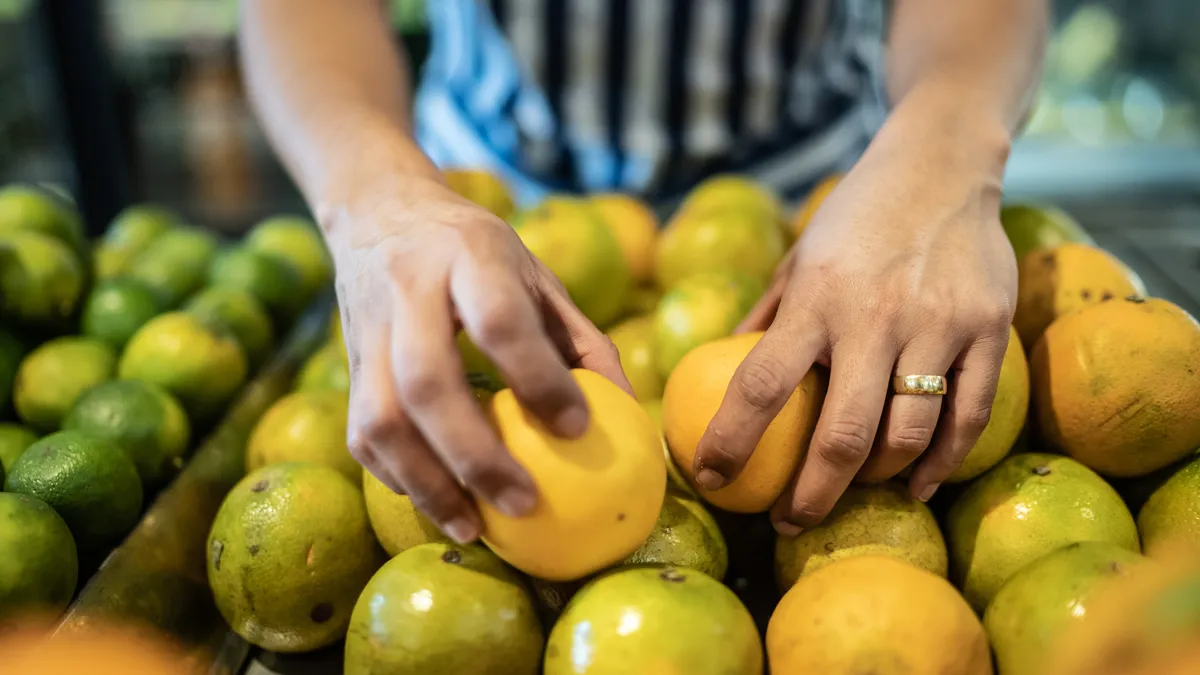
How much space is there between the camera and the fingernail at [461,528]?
2.51ft

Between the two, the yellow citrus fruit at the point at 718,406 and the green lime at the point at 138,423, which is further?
the green lime at the point at 138,423

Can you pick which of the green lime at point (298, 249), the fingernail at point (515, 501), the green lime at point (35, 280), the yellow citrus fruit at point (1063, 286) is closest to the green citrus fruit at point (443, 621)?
the fingernail at point (515, 501)

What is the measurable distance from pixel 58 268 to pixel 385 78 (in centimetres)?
60

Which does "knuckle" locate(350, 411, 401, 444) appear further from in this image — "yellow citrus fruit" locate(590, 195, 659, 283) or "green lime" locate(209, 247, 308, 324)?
"green lime" locate(209, 247, 308, 324)

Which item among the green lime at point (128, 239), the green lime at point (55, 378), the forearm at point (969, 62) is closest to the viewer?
the forearm at point (969, 62)

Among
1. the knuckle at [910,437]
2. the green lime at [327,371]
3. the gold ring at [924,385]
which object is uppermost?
the gold ring at [924,385]

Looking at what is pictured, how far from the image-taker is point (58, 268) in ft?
4.49

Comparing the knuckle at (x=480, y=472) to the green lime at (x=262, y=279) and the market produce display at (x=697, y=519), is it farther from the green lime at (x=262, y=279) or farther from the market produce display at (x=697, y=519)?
the green lime at (x=262, y=279)

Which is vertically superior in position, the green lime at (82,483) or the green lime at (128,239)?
the green lime at (82,483)

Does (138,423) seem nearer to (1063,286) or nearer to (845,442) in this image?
(845,442)

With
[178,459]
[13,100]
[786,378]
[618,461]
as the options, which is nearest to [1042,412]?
[786,378]

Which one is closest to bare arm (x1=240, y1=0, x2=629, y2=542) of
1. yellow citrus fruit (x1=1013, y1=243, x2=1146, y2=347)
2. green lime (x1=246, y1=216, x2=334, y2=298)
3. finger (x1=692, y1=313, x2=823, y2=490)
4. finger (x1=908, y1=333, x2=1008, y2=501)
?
finger (x1=692, y1=313, x2=823, y2=490)

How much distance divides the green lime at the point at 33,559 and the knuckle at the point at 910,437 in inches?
34.1

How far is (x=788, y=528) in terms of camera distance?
912mm
